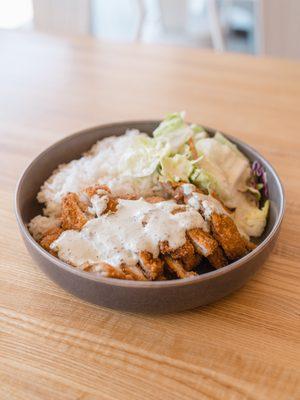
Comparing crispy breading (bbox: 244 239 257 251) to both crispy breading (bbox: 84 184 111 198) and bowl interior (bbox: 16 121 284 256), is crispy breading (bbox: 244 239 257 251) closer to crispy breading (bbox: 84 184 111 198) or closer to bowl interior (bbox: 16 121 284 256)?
bowl interior (bbox: 16 121 284 256)

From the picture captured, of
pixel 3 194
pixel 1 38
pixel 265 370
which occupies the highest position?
pixel 1 38

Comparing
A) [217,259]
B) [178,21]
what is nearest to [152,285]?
[217,259]

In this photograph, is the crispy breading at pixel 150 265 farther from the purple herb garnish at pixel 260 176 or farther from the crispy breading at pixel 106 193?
the purple herb garnish at pixel 260 176

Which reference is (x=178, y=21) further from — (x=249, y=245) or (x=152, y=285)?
(x=152, y=285)

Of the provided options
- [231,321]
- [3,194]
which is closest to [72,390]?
[231,321]

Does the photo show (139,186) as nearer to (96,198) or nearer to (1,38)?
(96,198)

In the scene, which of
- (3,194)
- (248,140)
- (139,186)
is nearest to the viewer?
(139,186)
